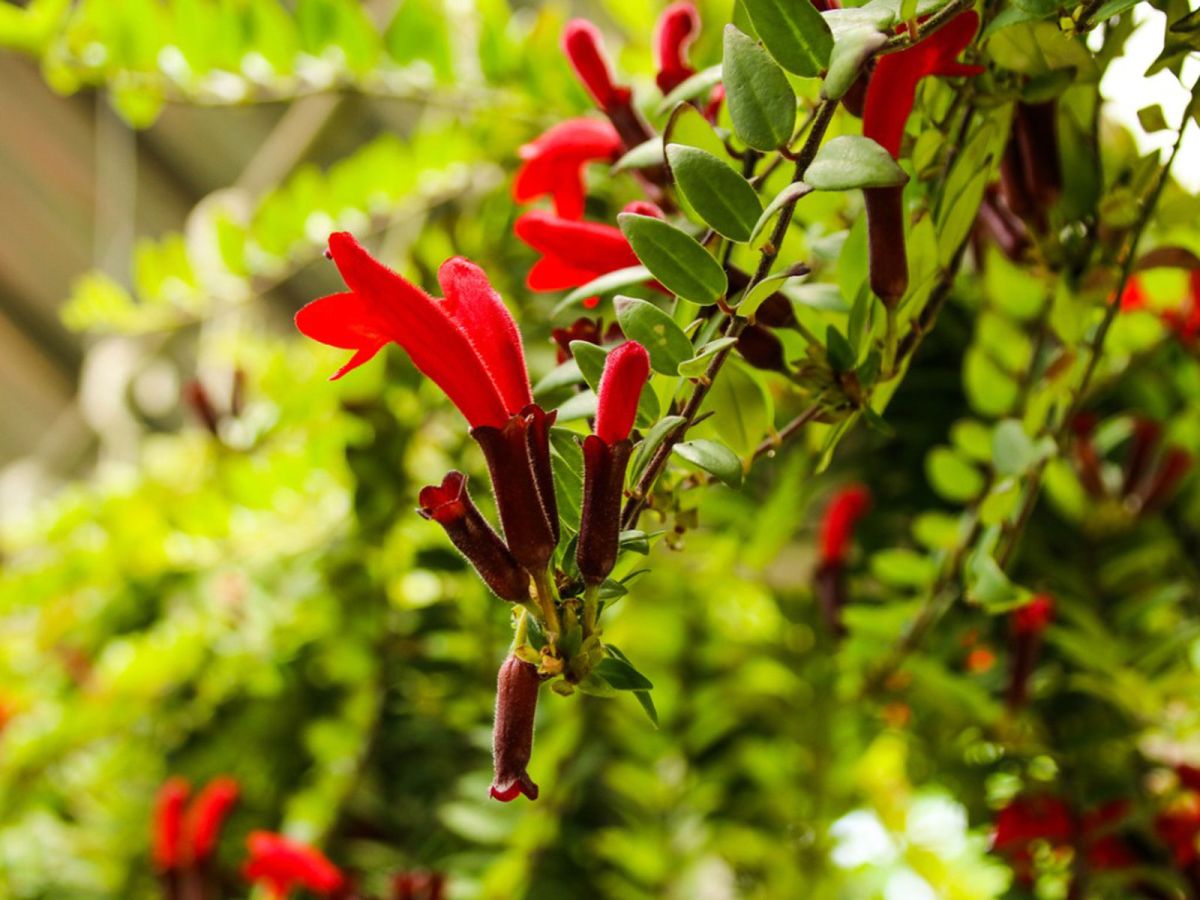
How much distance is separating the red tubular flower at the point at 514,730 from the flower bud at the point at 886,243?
174 millimetres

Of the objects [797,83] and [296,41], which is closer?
[797,83]

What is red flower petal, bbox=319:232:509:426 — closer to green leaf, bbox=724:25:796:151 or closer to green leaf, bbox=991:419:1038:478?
green leaf, bbox=724:25:796:151

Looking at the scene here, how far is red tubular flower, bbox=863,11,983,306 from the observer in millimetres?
320

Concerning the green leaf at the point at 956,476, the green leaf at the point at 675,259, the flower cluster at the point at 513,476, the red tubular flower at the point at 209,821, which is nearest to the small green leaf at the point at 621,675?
the flower cluster at the point at 513,476

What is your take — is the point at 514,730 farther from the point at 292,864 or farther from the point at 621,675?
the point at 292,864

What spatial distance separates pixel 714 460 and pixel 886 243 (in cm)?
10

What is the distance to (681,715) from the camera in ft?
3.01

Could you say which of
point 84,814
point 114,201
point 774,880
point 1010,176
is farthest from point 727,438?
point 114,201

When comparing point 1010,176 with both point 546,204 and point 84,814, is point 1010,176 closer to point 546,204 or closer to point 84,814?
point 546,204

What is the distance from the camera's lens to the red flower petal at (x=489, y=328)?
0.32 m

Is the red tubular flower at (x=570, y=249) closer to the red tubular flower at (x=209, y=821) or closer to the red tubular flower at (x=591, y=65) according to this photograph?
the red tubular flower at (x=591, y=65)

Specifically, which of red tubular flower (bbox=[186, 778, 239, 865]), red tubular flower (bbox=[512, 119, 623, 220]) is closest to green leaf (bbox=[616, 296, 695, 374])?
red tubular flower (bbox=[512, 119, 623, 220])

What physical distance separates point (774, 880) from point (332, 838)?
387 millimetres

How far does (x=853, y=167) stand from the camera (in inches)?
11.6
